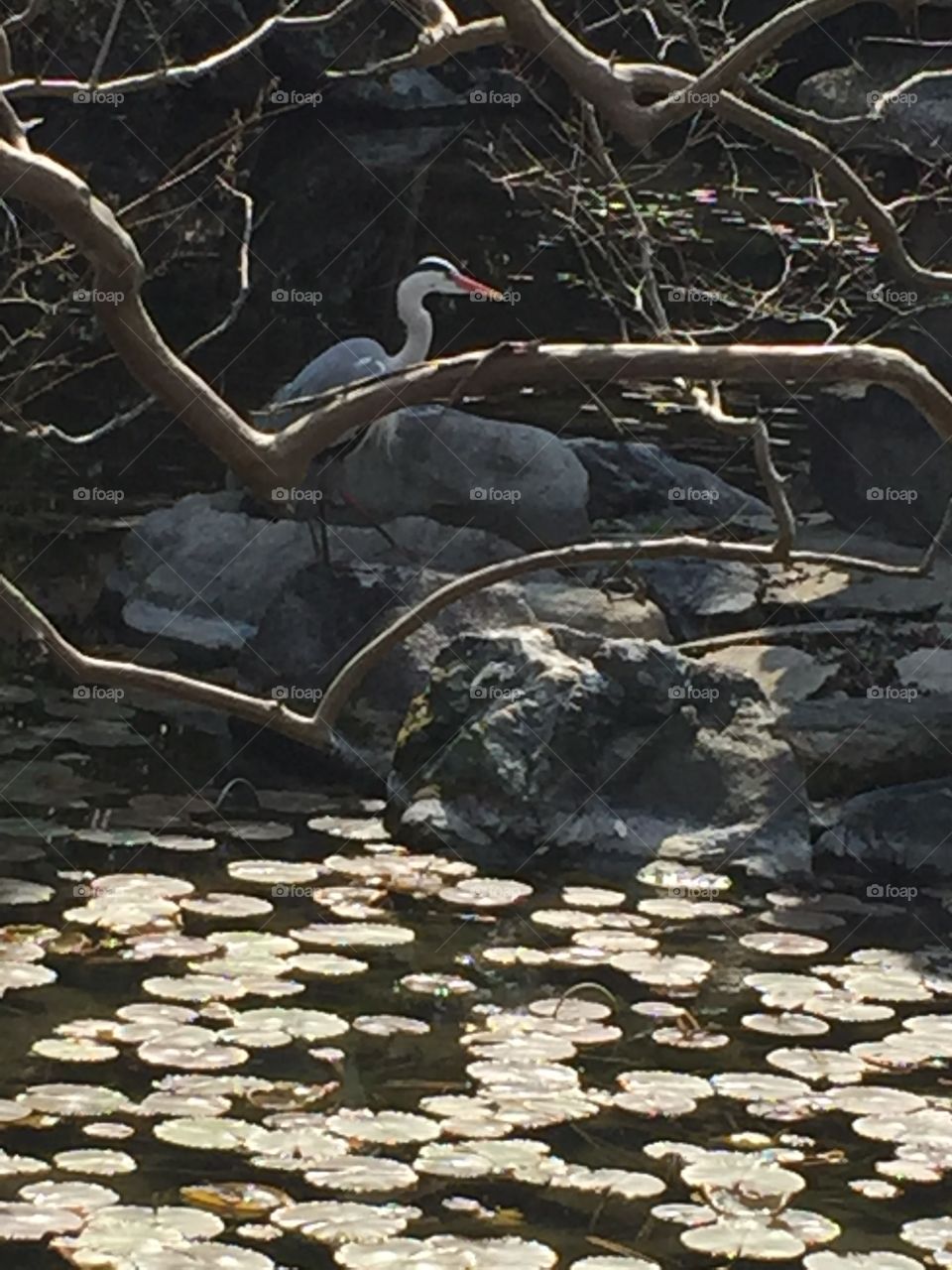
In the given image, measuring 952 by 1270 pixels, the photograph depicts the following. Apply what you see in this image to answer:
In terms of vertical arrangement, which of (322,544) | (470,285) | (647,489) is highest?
(470,285)

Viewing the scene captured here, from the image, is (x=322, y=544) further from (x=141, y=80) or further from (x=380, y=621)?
(x=141, y=80)

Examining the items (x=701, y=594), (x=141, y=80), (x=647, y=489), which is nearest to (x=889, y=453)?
(x=647, y=489)

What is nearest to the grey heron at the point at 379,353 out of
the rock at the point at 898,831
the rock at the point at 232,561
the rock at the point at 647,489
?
the rock at the point at 232,561

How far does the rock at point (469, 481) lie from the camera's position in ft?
36.3

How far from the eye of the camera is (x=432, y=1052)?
6059 mm

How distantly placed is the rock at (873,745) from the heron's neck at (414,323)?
2.58m

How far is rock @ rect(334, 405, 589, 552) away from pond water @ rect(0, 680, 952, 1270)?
2925mm

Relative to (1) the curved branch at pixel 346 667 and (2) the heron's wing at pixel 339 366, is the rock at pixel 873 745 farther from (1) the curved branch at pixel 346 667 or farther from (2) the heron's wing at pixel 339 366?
(1) the curved branch at pixel 346 667

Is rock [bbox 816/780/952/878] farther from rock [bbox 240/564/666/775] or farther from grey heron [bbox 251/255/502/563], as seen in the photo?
grey heron [bbox 251/255/502/563]

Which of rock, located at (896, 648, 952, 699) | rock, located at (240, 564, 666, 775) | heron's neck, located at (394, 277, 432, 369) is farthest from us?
heron's neck, located at (394, 277, 432, 369)

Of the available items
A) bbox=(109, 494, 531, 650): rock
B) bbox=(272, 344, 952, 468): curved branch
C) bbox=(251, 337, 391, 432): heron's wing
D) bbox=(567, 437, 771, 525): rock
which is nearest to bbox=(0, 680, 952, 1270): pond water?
bbox=(109, 494, 531, 650): rock

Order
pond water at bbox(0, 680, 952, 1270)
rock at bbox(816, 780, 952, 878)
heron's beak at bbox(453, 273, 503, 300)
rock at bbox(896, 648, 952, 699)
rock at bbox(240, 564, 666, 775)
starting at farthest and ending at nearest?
heron's beak at bbox(453, 273, 503, 300) → rock at bbox(240, 564, 666, 775) → rock at bbox(896, 648, 952, 699) → rock at bbox(816, 780, 952, 878) → pond water at bbox(0, 680, 952, 1270)

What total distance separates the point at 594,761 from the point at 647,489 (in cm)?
396

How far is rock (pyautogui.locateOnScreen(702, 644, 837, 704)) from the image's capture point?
838 cm
